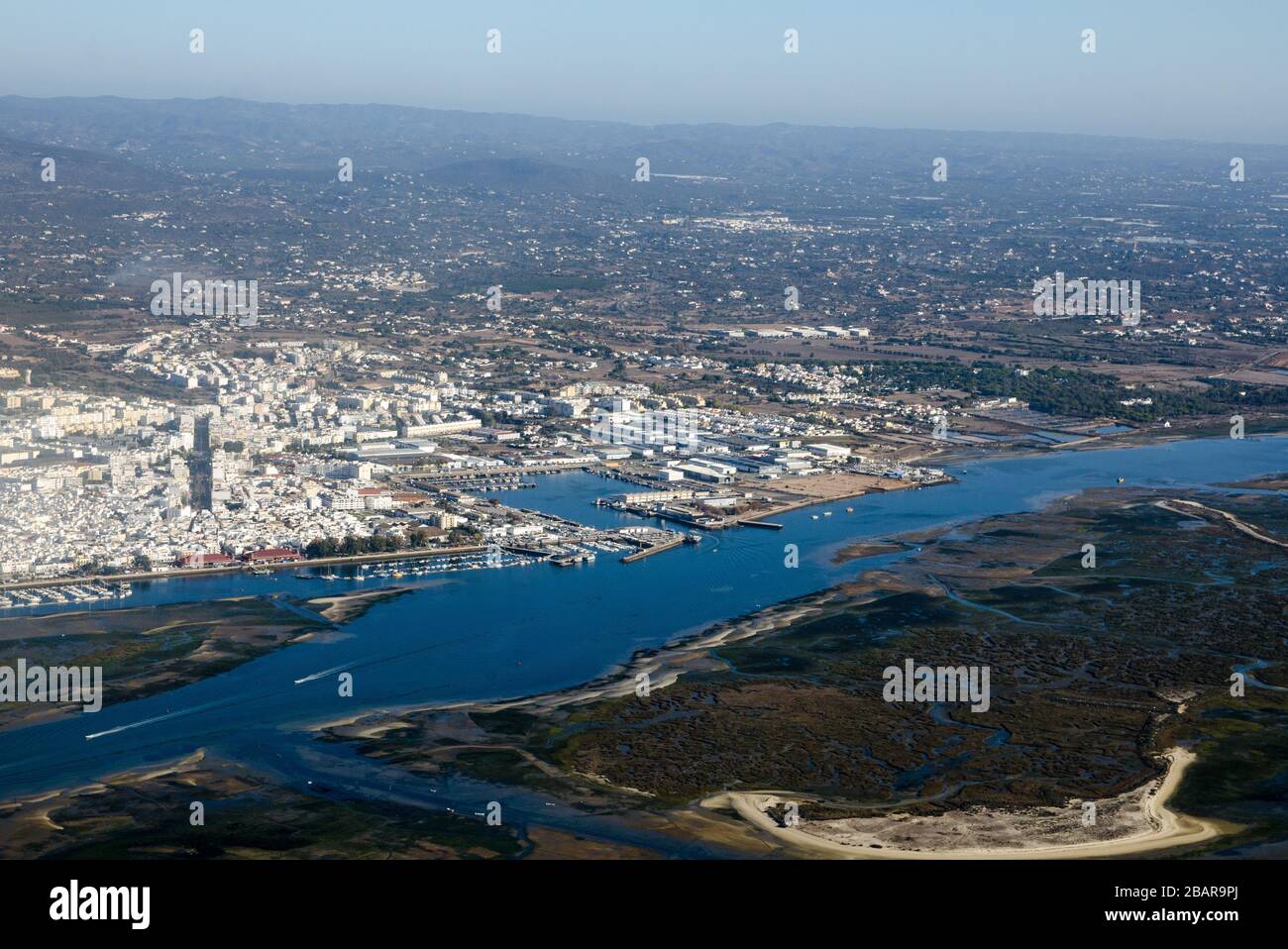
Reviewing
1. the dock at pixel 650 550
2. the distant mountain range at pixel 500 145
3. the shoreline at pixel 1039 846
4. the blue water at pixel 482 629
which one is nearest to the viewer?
the shoreline at pixel 1039 846

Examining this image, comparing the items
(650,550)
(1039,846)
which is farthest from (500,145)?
(1039,846)

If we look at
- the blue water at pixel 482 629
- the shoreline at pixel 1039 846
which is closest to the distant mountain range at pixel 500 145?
the blue water at pixel 482 629

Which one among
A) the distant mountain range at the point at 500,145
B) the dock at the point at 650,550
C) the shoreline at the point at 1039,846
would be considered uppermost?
the distant mountain range at the point at 500,145

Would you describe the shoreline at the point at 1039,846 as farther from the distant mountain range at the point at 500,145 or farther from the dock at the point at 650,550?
the distant mountain range at the point at 500,145

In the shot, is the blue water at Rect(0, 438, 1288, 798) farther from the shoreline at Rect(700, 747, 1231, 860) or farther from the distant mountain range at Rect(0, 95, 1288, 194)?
the distant mountain range at Rect(0, 95, 1288, 194)

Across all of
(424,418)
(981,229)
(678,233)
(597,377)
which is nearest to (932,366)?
(597,377)

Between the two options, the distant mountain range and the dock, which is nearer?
the dock

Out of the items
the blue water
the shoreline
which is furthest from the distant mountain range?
the shoreline

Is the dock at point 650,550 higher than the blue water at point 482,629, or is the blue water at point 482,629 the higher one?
the dock at point 650,550

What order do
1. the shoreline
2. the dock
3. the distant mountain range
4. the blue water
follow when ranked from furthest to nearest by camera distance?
the distant mountain range < the dock < the blue water < the shoreline
